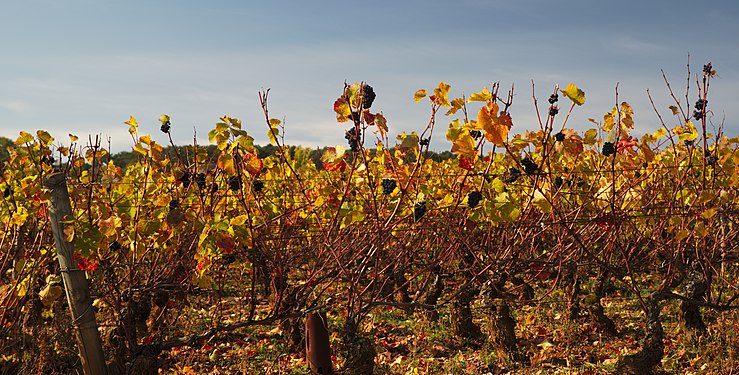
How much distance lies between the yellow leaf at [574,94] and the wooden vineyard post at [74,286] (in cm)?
203

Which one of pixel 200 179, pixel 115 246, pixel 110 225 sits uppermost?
pixel 200 179

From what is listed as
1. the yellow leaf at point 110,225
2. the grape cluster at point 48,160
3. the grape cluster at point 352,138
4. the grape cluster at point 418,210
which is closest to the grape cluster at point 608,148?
the grape cluster at point 418,210

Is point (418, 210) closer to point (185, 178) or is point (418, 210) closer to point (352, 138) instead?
point (352, 138)

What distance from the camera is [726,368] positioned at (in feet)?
11.4

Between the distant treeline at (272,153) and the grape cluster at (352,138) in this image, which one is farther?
the distant treeline at (272,153)

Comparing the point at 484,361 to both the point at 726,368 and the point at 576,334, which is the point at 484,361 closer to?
the point at 576,334

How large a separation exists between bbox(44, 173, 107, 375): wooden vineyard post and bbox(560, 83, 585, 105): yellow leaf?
6.65ft

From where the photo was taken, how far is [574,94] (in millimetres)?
2248

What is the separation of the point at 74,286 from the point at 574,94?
2.16 meters

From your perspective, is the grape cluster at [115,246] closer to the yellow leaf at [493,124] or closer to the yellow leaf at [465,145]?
the yellow leaf at [465,145]

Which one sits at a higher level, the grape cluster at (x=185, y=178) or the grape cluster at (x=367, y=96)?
the grape cluster at (x=367, y=96)

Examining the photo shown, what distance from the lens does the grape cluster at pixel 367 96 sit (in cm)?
221

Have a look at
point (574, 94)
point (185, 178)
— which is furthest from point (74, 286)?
point (574, 94)

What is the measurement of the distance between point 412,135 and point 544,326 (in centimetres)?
281
